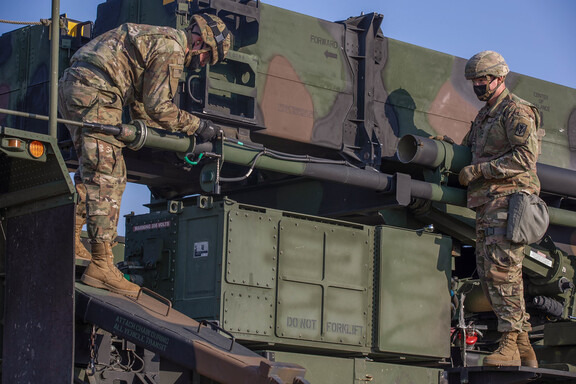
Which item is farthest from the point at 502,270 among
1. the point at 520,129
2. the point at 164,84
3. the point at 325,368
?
the point at 164,84

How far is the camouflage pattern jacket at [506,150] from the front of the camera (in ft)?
29.1

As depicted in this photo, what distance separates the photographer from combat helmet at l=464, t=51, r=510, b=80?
9.16 m

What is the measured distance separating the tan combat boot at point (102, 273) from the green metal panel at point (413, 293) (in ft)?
7.68

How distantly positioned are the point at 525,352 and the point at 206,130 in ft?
11.0

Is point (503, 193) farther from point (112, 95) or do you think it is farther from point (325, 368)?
point (112, 95)

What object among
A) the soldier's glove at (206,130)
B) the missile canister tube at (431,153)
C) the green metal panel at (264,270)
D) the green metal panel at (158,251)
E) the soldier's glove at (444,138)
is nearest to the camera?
the green metal panel at (264,270)

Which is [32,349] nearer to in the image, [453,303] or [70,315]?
[70,315]

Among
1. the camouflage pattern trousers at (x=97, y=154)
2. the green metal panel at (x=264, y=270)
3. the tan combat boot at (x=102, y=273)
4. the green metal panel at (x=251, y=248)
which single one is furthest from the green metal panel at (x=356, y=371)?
the camouflage pattern trousers at (x=97, y=154)

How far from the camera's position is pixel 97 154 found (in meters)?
7.37

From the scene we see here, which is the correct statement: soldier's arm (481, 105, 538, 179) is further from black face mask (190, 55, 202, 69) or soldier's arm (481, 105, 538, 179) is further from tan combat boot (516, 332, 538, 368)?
black face mask (190, 55, 202, 69)

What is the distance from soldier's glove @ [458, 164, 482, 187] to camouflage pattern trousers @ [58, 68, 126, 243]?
3.15 meters

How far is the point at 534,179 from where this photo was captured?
9023mm

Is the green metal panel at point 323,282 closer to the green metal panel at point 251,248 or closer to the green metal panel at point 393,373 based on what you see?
the green metal panel at point 251,248

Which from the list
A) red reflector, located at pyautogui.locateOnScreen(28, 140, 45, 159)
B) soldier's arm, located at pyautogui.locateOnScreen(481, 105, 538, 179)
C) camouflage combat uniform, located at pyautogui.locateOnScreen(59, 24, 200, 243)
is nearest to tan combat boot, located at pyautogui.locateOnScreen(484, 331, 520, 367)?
soldier's arm, located at pyautogui.locateOnScreen(481, 105, 538, 179)
